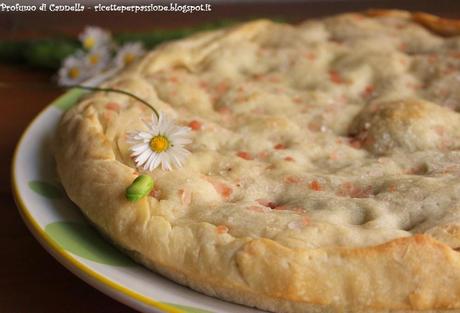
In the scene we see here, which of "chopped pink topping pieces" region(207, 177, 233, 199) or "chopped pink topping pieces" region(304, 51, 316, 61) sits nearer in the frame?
"chopped pink topping pieces" region(207, 177, 233, 199)

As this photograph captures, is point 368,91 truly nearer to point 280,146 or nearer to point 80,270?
point 280,146

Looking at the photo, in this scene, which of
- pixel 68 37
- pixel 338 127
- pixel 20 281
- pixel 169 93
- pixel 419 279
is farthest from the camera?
pixel 68 37

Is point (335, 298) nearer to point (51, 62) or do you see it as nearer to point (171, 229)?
point (171, 229)

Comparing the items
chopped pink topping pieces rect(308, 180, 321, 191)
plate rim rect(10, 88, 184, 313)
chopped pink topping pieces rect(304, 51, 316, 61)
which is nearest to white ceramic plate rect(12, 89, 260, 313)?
plate rim rect(10, 88, 184, 313)

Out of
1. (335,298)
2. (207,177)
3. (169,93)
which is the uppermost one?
(169,93)

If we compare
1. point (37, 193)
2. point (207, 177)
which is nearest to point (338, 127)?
point (207, 177)

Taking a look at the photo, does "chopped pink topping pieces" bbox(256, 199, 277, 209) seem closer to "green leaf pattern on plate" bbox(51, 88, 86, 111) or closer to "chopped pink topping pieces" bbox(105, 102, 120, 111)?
"chopped pink topping pieces" bbox(105, 102, 120, 111)
